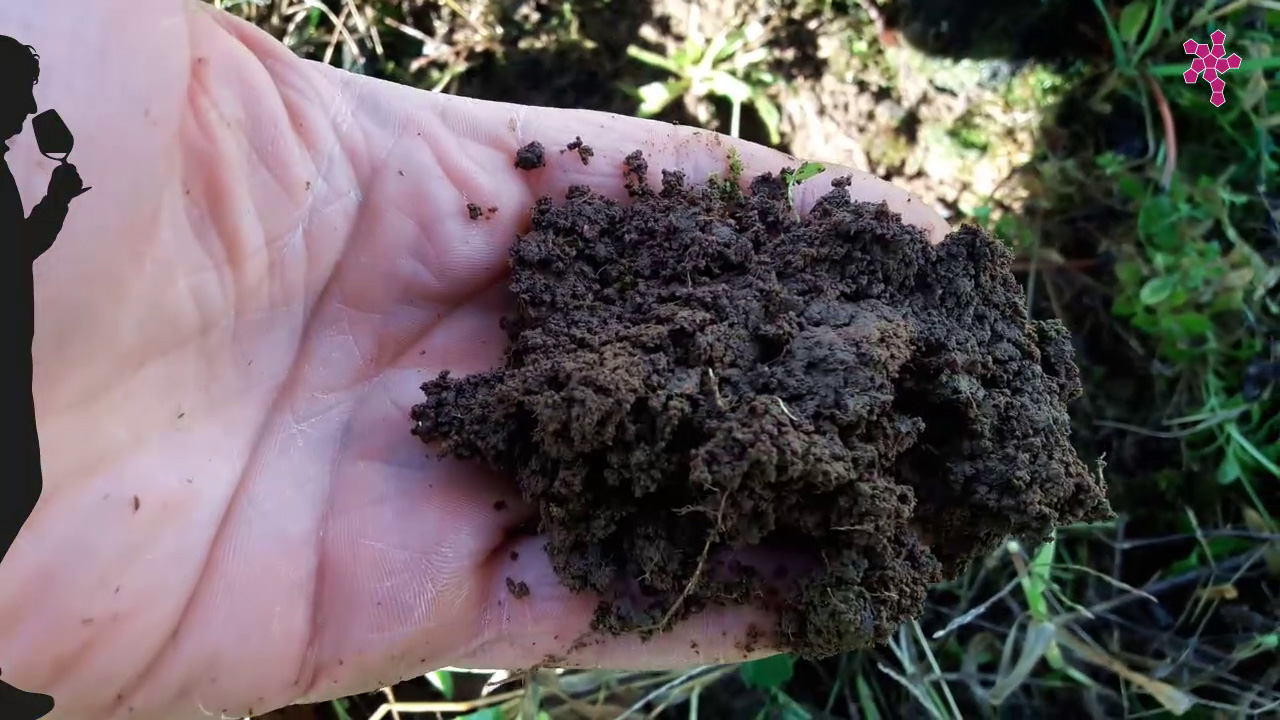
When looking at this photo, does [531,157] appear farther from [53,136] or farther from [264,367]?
[53,136]

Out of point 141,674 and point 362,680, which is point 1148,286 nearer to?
point 362,680

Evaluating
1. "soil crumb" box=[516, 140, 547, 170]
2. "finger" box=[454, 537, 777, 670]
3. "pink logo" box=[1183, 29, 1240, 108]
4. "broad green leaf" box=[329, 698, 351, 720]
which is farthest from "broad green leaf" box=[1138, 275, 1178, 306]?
"broad green leaf" box=[329, 698, 351, 720]

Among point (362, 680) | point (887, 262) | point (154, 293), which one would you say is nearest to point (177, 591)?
point (362, 680)

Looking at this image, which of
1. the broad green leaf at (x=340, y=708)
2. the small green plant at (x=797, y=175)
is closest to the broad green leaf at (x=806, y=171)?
the small green plant at (x=797, y=175)

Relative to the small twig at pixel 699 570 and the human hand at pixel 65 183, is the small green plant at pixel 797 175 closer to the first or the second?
the small twig at pixel 699 570

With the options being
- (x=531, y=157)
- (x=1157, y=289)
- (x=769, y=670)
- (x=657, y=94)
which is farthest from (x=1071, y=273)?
Result: (x=531, y=157)

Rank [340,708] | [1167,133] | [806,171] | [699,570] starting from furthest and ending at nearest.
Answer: [1167,133]
[340,708]
[806,171]
[699,570]
